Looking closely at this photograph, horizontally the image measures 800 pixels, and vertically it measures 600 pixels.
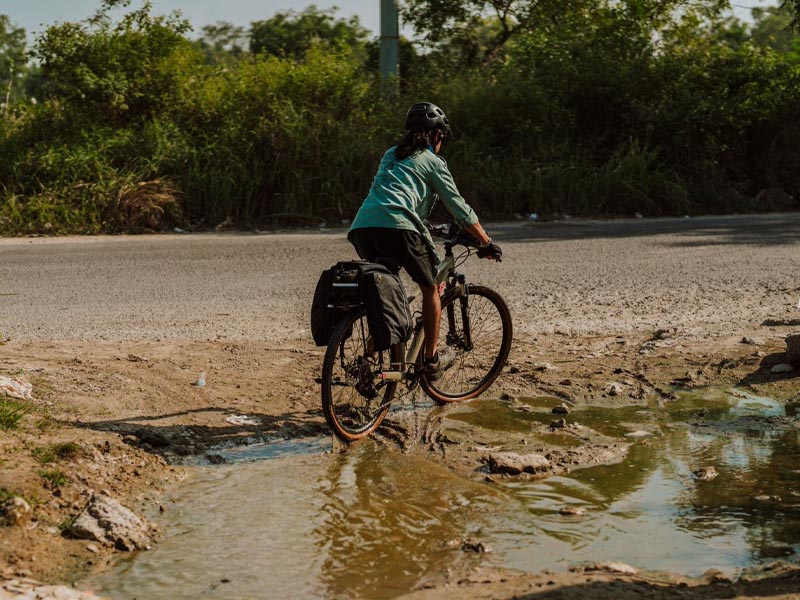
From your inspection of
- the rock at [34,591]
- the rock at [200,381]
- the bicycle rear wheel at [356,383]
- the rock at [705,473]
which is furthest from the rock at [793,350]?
the rock at [34,591]

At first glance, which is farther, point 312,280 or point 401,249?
point 312,280

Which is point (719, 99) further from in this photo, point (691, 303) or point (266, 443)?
point (266, 443)

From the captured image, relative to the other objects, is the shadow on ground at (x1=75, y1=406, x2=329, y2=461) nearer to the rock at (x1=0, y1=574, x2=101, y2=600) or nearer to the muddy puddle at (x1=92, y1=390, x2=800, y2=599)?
the muddy puddle at (x1=92, y1=390, x2=800, y2=599)

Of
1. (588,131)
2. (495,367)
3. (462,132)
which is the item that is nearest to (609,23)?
(588,131)

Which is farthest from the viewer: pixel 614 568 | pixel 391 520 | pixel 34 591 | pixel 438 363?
pixel 438 363

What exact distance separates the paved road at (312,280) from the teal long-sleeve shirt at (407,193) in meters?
2.29

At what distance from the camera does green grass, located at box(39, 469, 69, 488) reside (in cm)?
433

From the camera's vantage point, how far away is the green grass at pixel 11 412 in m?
4.93

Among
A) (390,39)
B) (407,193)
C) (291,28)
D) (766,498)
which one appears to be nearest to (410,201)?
(407,193)

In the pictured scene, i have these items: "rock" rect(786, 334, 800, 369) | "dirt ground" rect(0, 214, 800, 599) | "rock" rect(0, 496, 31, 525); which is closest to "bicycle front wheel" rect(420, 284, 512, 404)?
"dirt ground" rect(0, 214, 800, 599)

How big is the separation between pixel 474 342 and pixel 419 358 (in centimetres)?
61

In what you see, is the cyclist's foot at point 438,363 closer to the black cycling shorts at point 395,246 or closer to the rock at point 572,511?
the black cycling shorts at point 395,246

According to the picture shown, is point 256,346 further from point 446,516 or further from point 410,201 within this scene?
point 446,516

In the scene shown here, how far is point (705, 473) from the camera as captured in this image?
4.84 metres
